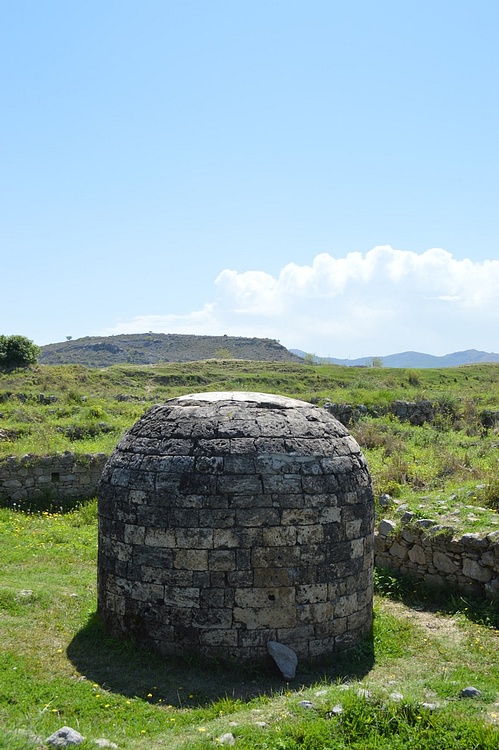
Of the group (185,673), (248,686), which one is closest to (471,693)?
(248,686)

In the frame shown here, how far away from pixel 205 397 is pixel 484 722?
422 centimetres

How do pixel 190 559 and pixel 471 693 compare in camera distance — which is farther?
pixel 190 559

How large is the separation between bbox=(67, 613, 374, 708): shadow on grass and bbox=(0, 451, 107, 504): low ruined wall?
7407mm

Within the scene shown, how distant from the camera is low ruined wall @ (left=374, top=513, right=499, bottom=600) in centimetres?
820

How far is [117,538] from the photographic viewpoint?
275 inches

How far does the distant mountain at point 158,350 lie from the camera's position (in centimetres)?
8938

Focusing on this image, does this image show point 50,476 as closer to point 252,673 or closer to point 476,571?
point 252,673

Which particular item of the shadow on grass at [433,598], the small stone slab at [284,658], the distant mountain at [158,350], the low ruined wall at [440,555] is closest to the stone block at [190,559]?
the small stone slab at [284,658]

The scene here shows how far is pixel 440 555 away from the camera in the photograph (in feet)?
28.7

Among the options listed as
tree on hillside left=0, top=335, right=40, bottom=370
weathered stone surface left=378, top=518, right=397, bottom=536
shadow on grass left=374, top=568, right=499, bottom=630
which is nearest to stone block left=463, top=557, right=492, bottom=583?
shadow on grass left=374, top=568, right=499, bottom=630

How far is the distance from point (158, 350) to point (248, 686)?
318 ft

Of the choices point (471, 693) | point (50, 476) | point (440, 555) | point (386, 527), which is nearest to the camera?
point (471, 693)

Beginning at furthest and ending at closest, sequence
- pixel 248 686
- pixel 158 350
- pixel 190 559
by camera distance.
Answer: pixel 158 350, pixel 190 559, pixel 248 686

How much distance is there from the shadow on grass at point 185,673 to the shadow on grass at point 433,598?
1.75 m
